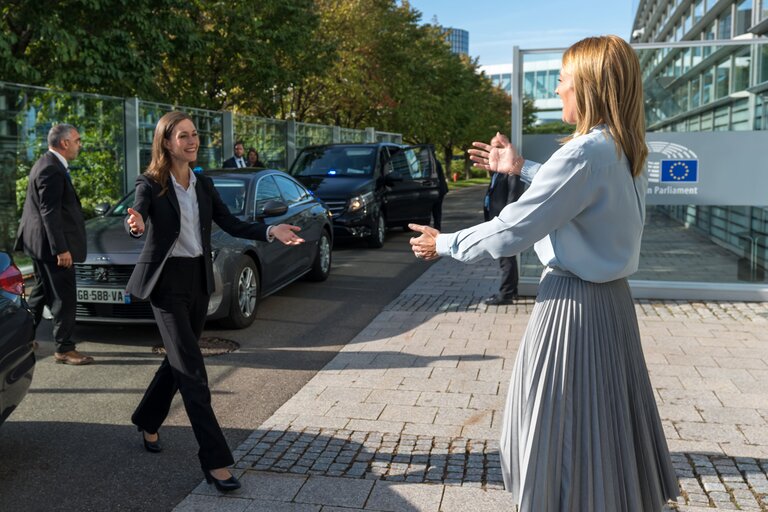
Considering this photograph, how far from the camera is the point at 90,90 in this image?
1456 centimetres

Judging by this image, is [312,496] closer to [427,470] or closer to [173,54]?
[427,470]

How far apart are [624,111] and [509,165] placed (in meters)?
0.66

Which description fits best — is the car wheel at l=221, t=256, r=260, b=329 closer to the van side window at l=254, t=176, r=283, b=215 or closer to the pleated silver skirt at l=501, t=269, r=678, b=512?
the van side window at l=254, t=176, r=283, b=215

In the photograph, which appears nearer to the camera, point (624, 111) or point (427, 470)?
point (624, 111)

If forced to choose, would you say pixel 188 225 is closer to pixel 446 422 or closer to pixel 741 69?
pixel 446 422

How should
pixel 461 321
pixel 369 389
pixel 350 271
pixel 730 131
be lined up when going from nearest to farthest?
1. pixel 369 389
2. pixel 461 321
3. pixel 730 131
4. pixel 350 271

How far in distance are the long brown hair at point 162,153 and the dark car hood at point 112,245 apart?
303 centimetres

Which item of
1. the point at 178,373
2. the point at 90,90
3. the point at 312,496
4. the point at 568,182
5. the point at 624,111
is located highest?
the point at 90,90

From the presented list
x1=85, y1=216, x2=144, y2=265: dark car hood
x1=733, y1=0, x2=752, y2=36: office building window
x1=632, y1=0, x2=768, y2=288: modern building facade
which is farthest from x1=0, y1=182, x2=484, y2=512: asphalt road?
x1=733, y1=0, x2=752, y2=36: office building window

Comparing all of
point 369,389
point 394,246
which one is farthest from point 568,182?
point 394,246

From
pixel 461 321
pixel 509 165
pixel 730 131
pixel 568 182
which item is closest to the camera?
pixel 568 182

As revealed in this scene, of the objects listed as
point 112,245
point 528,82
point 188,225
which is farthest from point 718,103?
point 188,225

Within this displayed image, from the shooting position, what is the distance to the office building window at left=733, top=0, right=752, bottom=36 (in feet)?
71.6

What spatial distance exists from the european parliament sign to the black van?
6057 mm
